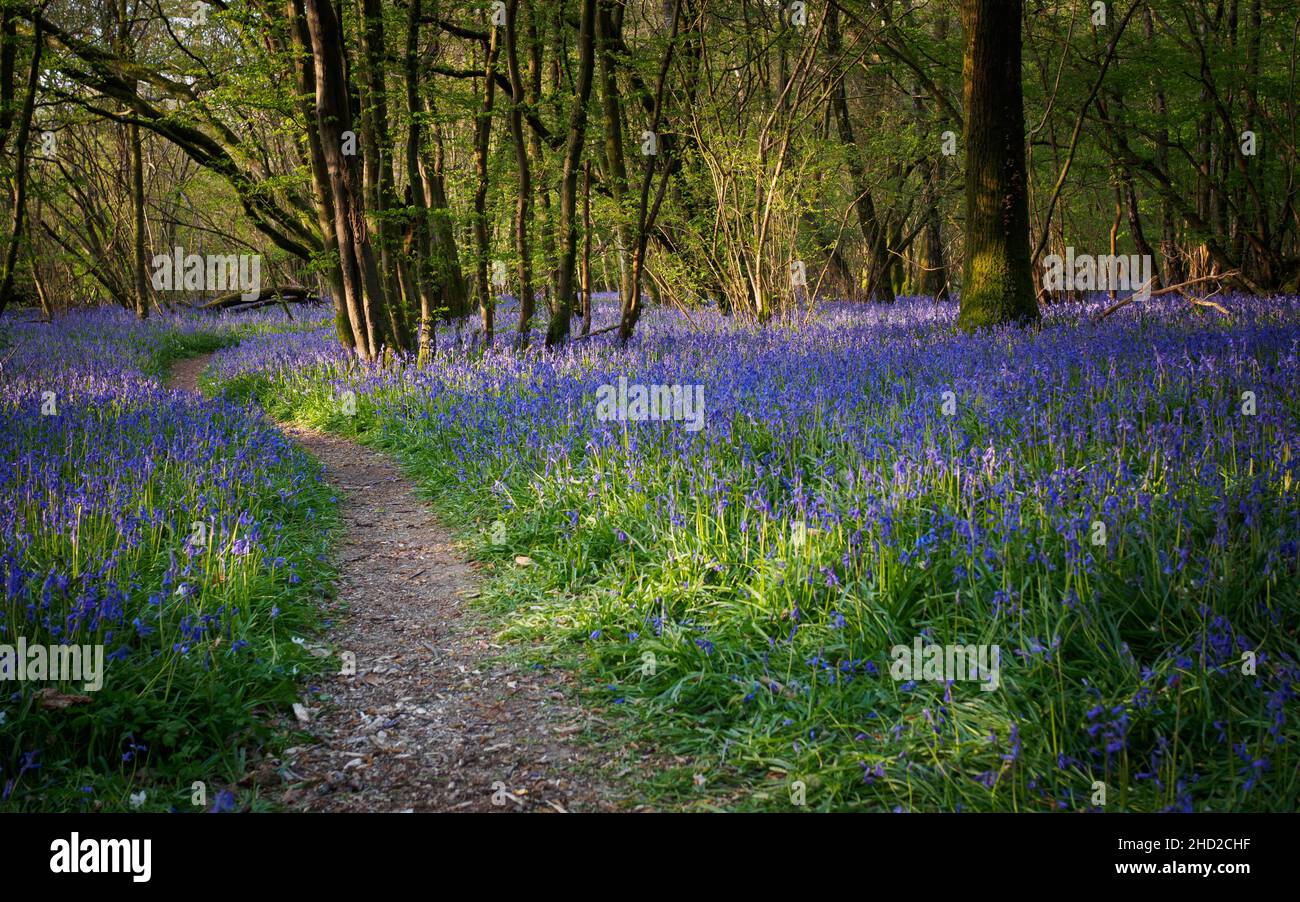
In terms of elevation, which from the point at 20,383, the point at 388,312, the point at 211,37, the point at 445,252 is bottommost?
the point at 20,383

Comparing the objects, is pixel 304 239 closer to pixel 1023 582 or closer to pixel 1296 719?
pixel 1023 582

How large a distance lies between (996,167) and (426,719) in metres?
8.19

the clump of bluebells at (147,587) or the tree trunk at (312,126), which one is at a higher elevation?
the tree trunk at (312,126)

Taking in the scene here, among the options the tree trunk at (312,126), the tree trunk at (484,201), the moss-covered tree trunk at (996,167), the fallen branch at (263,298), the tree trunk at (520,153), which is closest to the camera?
the moss-covered tree trunk at (996,167)

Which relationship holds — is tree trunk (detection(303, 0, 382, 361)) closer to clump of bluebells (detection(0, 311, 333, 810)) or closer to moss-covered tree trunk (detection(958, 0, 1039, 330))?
clump of bluebells (detection(0, 311, 333, 810))

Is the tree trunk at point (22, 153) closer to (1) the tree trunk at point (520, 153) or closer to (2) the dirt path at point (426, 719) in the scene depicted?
(1) the tree trunk at point (520, 153)

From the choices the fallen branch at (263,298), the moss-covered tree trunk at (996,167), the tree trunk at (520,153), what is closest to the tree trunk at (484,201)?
the tree trunk at (520,153)

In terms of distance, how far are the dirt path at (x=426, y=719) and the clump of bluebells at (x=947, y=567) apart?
13.0 inches

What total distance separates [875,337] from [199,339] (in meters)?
15.7

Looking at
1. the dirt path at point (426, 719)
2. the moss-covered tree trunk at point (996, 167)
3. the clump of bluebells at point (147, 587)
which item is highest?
the moss-covered tree trunk at point (996, 167)

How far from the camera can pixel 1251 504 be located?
11.1 ft

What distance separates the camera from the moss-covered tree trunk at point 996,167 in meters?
8.67
